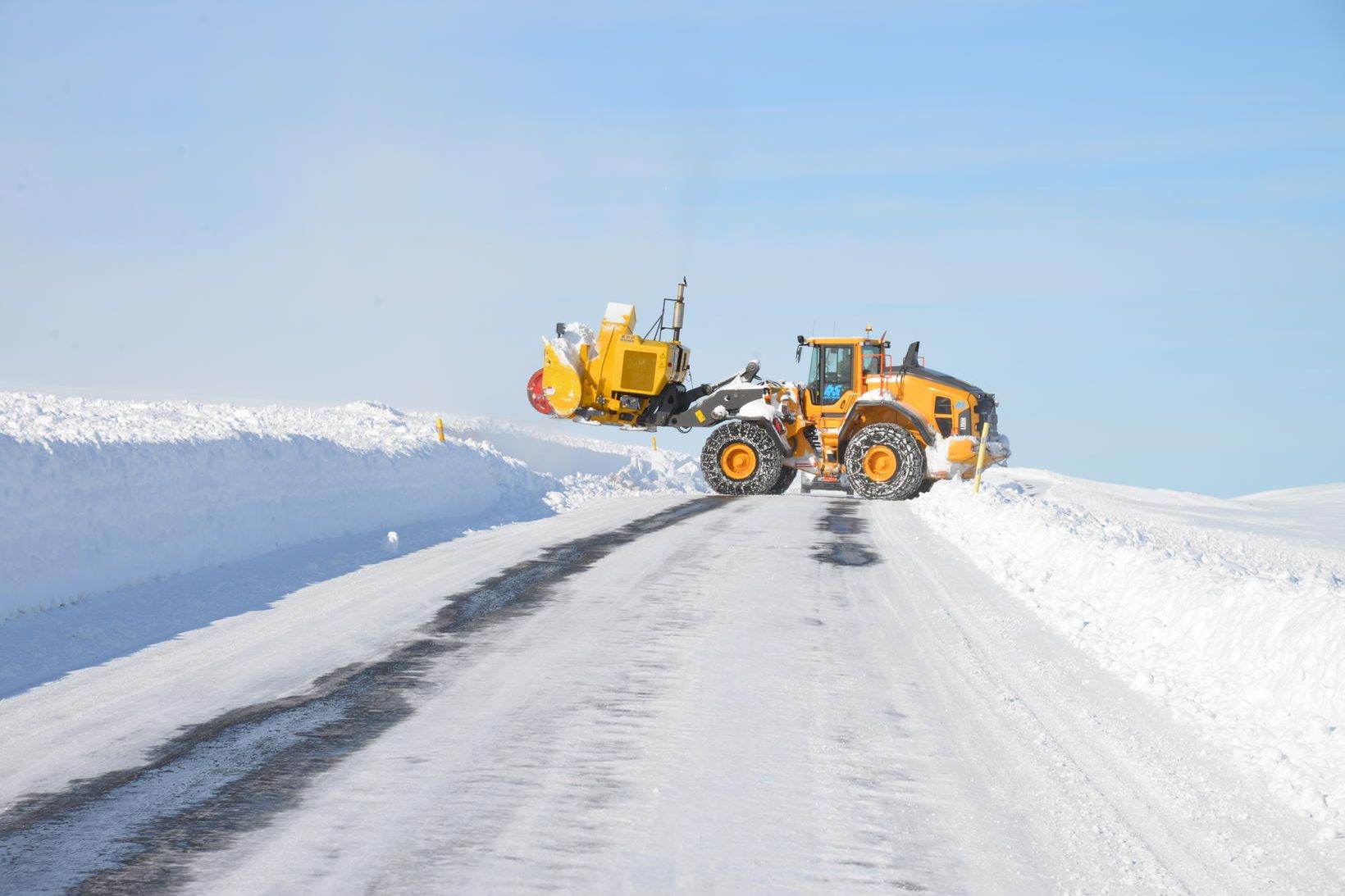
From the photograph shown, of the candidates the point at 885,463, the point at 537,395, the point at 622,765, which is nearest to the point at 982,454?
the point at 885,463

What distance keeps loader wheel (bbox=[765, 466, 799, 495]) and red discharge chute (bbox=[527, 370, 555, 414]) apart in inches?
197

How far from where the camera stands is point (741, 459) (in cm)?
2284

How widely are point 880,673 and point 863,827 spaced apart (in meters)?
2.72

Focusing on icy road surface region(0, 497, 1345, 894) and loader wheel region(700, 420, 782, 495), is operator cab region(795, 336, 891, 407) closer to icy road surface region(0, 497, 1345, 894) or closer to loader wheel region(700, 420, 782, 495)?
loader wheel region(700, 420, 782, 495)

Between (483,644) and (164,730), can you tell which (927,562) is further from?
(164,730)

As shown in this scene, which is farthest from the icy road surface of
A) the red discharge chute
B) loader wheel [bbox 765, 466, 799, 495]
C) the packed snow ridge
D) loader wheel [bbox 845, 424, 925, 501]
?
the red discharge chute

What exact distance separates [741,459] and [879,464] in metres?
2.89

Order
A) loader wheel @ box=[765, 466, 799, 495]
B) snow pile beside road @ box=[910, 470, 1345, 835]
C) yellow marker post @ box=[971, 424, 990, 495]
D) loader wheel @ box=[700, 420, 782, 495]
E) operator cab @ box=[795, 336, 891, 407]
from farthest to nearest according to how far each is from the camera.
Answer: loader wheel @ box=[765, 466, 799, 495], loader wheel @ box=[700, 420, 782, 495], operator cab @ box=[795, 336, 891, 407], yellow marker post @ box=[971, 424, 990, 495], snow pile beside road @ box=[910, 470, 1345, 835]

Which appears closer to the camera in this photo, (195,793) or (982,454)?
(195,793)

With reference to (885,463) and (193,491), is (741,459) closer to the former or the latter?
(885,463)

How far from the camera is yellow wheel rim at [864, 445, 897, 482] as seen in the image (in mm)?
21328

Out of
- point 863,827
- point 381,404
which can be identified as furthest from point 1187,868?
point 381,404

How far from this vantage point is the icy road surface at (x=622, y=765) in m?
4.01

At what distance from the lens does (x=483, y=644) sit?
25.2 feet
